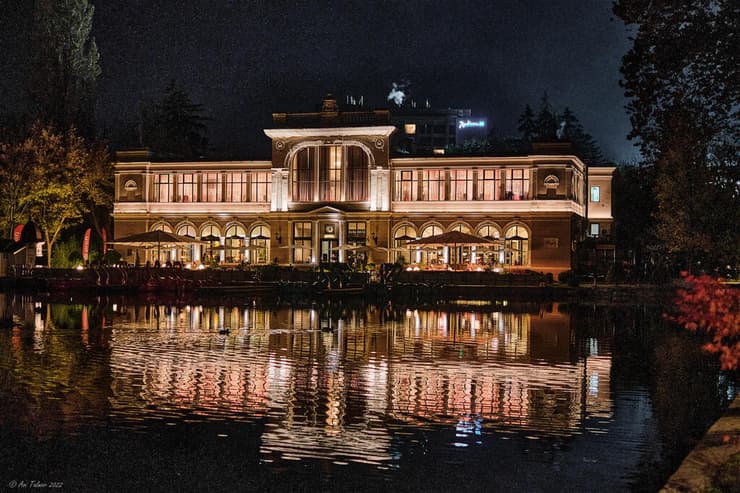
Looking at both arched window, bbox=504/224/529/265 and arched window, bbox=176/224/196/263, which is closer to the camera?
arched window, bbox=504/224/529/265

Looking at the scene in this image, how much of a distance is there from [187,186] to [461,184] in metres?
20.0

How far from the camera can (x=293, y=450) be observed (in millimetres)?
11625

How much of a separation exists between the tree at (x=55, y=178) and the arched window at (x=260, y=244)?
12176mm

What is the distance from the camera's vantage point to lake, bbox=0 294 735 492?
10688 mm

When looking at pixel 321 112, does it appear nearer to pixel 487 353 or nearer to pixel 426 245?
pixel 426 245

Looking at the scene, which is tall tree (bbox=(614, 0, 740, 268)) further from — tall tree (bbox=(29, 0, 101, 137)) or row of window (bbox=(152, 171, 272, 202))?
tall tree (bbox=(29, 0, 101, 137))

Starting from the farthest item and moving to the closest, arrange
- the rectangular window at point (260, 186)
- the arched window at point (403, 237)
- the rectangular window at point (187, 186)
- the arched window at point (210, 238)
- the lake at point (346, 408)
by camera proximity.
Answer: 1. the rectangular window at point (187, 186)
2. the rectangular window at point (260, 186)
3. the arched window at point (210, 238)
4. the arched window at point (403, 237)
5. the lake at point (346, 408)

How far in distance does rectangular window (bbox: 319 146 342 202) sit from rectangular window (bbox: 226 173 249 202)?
19.7 feet

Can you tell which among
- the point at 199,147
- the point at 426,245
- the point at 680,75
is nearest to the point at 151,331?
the point at 680,75

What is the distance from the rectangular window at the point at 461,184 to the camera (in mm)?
64500

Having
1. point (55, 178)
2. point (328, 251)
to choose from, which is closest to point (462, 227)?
point (328, 251)

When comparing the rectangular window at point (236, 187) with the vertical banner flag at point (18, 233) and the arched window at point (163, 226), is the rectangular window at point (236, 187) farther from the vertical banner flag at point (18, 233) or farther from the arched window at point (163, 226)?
the vertical banner flag at point (18, 233)

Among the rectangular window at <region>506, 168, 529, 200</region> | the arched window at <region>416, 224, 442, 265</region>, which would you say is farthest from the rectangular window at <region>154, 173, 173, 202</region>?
the rectangular window at <region>506, 168, 529, 200</region>

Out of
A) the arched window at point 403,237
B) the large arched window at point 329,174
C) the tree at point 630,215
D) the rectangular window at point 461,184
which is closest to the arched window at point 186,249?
the large arched window at point 329,174
